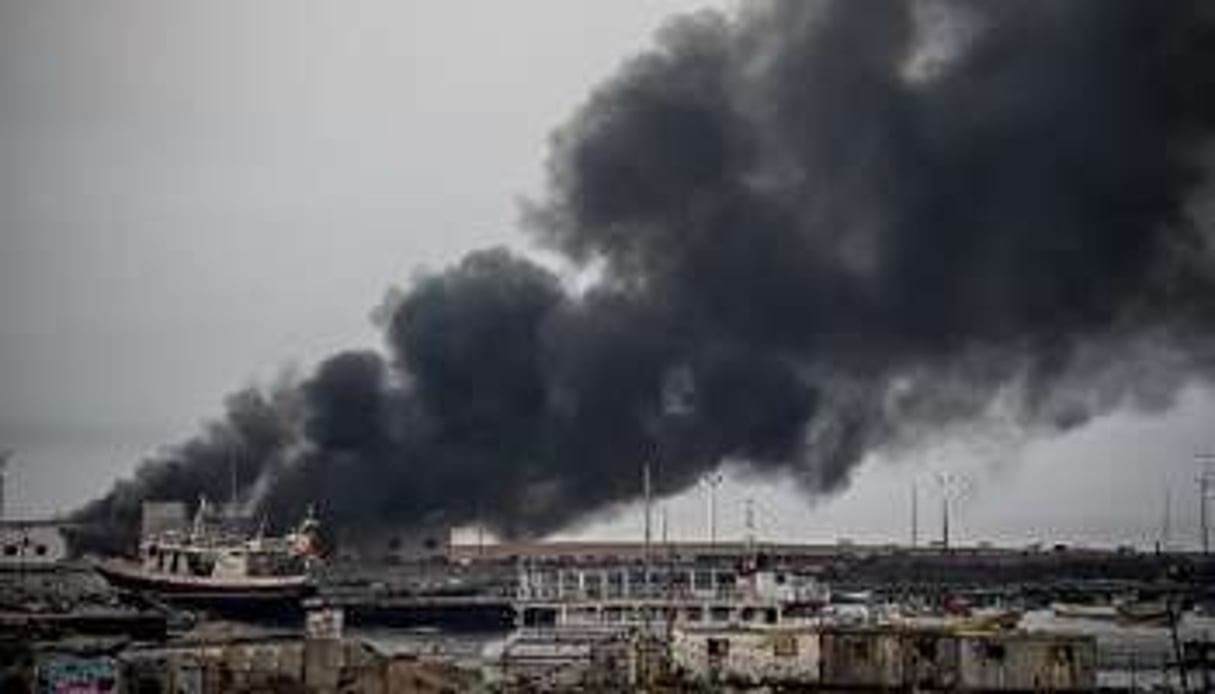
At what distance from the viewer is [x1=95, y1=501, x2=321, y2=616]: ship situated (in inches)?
4478

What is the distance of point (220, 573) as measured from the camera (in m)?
115

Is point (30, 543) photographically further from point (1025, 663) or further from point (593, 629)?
point (1025, 663)

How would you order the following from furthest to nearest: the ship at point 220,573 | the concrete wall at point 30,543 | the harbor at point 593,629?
the ship at point 220,573 < the concrete wall at point 30,543 < the harbor at point 593,629

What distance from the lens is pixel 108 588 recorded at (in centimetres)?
10269

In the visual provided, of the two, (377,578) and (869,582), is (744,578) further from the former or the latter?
(869,582)

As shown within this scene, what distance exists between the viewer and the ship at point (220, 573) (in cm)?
11375

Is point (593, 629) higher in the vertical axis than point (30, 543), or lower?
lower

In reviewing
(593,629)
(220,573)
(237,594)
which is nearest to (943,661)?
(593,629)

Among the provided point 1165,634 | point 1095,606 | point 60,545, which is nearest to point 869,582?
point 1095,606

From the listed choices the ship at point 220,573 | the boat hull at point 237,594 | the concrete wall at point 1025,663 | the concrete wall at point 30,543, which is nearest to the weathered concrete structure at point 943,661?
the concrete wall at point 1025,663

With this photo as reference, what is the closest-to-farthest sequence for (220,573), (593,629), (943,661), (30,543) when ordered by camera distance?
1. (943,661)
2. (593,629)
3. (30,543)
4. (220,573)

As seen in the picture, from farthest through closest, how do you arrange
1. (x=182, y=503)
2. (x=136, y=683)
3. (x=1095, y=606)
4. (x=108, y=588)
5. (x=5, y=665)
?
(x=1095, y=606)
(x=182, y=503)
(x=108, y=588)
(x=5, y=665)
(x=136, y=683)

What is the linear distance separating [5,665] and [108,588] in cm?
5310

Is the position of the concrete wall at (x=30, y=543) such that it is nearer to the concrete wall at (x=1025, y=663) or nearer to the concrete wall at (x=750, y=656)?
the concrete wall at (x=750, y=656)
